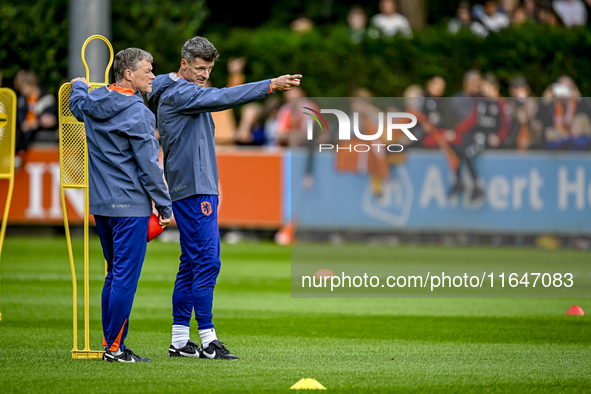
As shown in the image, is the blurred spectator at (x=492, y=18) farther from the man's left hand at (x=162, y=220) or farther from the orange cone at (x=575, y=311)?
the man's left hand at (x=162, y=220)

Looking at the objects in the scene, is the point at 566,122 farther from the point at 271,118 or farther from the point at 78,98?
the point at 78,98

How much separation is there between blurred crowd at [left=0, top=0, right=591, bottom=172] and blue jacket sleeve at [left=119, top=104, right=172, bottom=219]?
8418mm

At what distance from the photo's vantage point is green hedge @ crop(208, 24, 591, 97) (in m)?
18.8

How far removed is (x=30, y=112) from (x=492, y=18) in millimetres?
9273

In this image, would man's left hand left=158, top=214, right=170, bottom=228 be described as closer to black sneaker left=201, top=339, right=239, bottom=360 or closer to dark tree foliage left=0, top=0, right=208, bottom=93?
black sneaker left=201, top=339, right=239, bottom=360

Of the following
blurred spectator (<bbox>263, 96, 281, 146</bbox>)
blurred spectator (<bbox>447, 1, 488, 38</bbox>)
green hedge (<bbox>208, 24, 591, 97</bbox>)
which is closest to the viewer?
blurred spectator (<bbox>263, 96, 281, 146</bbox>)

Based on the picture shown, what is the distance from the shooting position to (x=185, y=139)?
21.8 feet

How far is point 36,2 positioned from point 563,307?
11080mm

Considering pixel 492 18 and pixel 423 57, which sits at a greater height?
pixel 492 18

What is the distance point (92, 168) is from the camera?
6.43 metres

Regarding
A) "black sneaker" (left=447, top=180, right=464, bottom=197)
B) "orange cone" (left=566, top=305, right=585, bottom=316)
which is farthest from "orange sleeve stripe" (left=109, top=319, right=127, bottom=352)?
"black sneaker" (left=447, top=180, right=464, bottom=197)

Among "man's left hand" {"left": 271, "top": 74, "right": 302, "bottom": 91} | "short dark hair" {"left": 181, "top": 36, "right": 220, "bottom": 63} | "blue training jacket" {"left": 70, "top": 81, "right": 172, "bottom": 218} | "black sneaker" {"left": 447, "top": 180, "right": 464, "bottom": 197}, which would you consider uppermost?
"short dark hair" {"left": 181, "top": 36, "right": 220, "bottom": 63}

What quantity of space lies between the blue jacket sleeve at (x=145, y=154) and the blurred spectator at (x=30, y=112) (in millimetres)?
10400

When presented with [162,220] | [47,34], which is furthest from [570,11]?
[162,220]
